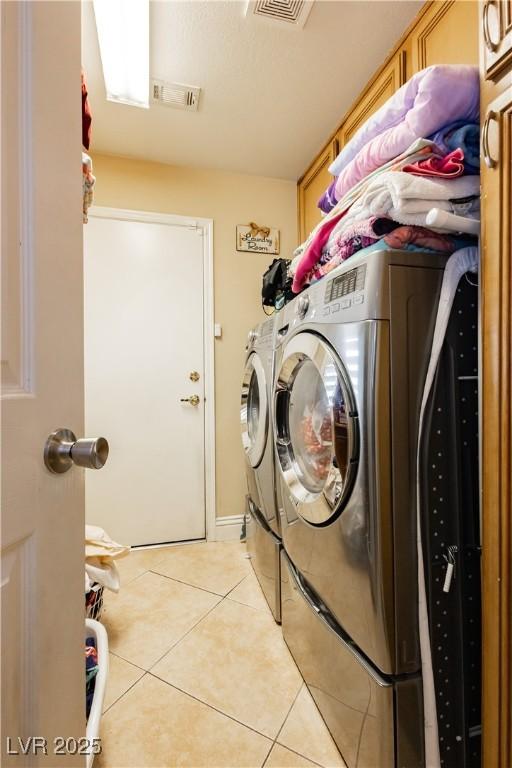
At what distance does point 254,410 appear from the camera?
192cm

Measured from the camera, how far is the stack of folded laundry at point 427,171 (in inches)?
31.1

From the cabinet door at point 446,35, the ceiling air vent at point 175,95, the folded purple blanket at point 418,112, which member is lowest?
the folded purple blanket at point 418,112

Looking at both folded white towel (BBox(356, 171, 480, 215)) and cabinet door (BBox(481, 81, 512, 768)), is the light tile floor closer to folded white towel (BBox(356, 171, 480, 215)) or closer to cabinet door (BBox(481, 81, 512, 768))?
cabinet door (BBox(481, 81, 512, 768))

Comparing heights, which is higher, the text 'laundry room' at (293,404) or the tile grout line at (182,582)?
the text 'laundry room' at (293,404)

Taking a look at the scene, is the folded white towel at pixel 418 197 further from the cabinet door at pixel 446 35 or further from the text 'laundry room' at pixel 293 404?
the cabinet door at pixel 446 35

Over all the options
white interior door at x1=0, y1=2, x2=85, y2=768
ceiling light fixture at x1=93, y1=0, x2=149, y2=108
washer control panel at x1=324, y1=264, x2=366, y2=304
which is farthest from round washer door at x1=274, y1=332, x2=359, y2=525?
ceiling light fixture at x1=93, y1=0, x2=149, y2=108

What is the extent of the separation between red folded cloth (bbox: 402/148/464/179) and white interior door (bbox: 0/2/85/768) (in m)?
0.74

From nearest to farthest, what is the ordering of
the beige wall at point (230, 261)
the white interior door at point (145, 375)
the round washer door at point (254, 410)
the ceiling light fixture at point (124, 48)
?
the ceiling light fixture at point (124, 48) → the round washer door at point (254, 410) → the white interior door at point (145, 375) → the beige wall at point (230, 261)

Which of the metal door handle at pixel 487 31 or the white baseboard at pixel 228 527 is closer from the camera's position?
the metal door handle at pixel 487 31

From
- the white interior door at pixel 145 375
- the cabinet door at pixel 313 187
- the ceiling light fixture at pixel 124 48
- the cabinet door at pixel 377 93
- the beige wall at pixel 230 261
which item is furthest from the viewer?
the beige wall at pixel 230 261

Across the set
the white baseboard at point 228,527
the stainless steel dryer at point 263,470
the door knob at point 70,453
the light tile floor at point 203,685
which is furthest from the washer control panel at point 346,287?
the white baseboard at point 228,527

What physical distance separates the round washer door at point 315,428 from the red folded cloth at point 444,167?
18.6 inches

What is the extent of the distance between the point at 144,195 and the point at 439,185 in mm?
1933

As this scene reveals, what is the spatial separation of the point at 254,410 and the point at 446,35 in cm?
169
